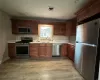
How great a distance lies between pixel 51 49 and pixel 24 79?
2811mm

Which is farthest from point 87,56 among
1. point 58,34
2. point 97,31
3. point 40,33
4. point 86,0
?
point 40,33

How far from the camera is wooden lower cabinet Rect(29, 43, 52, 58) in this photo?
525 centimetres

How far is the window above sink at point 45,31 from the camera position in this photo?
5852mm

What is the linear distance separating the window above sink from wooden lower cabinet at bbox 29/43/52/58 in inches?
31.2

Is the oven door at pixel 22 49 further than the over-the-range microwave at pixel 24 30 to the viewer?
No

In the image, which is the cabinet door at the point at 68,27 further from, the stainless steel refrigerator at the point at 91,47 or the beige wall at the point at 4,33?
the beige wall at the point at 4,33

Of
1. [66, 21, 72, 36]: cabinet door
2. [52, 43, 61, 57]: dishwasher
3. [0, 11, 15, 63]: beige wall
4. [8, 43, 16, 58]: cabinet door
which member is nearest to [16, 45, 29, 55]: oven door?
[8, 43, 16, 58]: cabinet door

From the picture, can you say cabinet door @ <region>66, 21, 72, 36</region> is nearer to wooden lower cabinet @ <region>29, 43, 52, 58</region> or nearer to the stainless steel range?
wooden lower cabinet @ <region>29, 43, 52, 58</region>

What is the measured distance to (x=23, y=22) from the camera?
17.9ft

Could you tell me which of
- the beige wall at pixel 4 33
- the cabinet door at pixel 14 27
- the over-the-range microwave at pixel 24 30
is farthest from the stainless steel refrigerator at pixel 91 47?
the cabinet door at pixel 14 27

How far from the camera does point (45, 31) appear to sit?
593 cm

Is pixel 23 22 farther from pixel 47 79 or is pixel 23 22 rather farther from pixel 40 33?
pixel 47 79

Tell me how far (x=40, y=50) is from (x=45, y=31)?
1.32 meters

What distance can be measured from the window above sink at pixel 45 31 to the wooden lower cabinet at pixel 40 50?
79cm
